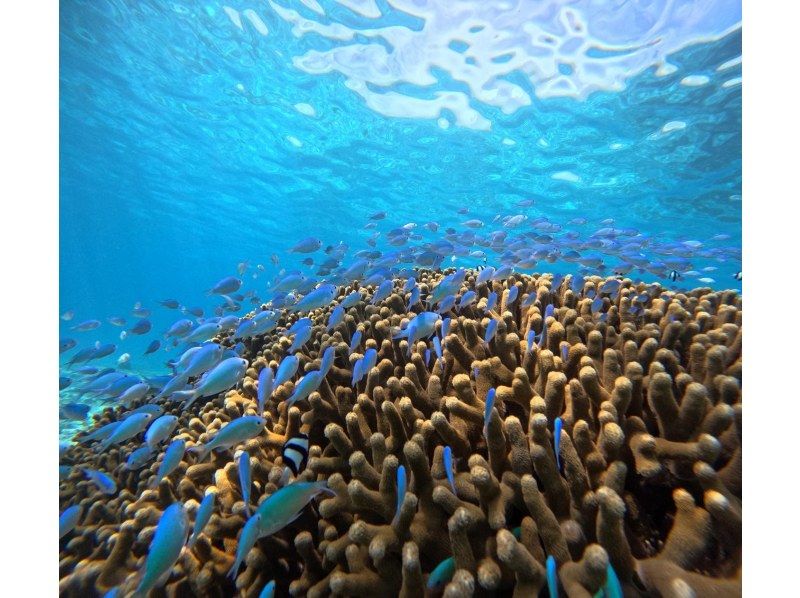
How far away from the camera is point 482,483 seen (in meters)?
1.95

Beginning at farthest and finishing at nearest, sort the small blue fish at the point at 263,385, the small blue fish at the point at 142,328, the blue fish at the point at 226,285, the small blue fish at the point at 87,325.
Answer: the small blue fish at the point at 87,325 < the small blue fish at the point at 142,328 < the blue fish at the point at 226,285 < the small blue fish at the point at 263,385

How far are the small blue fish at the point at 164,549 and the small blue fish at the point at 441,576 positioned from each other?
1.26 metres

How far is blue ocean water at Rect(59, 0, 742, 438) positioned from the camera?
1302 centimetres

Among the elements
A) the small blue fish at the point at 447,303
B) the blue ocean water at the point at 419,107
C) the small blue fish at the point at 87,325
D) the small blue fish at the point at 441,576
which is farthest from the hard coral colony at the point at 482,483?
the small blue fish at the point at 87,325

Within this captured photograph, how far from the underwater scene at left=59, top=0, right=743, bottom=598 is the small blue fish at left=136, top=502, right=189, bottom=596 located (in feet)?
0.04

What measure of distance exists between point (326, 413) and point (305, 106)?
19.5m

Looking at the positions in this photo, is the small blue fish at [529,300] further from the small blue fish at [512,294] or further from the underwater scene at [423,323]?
the small blue fish at [512,294]

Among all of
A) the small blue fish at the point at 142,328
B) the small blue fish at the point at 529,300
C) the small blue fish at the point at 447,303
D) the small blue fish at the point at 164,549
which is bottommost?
the small blue fish at the point at 142,328

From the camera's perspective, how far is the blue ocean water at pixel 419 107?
13.0 m

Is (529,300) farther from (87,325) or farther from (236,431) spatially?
(87,325)

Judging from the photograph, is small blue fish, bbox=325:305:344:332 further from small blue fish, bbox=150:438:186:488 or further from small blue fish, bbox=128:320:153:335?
small blue fish, bbox=128:320:153:335

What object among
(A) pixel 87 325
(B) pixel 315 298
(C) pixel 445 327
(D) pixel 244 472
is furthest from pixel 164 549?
(A) pixel 87 325
